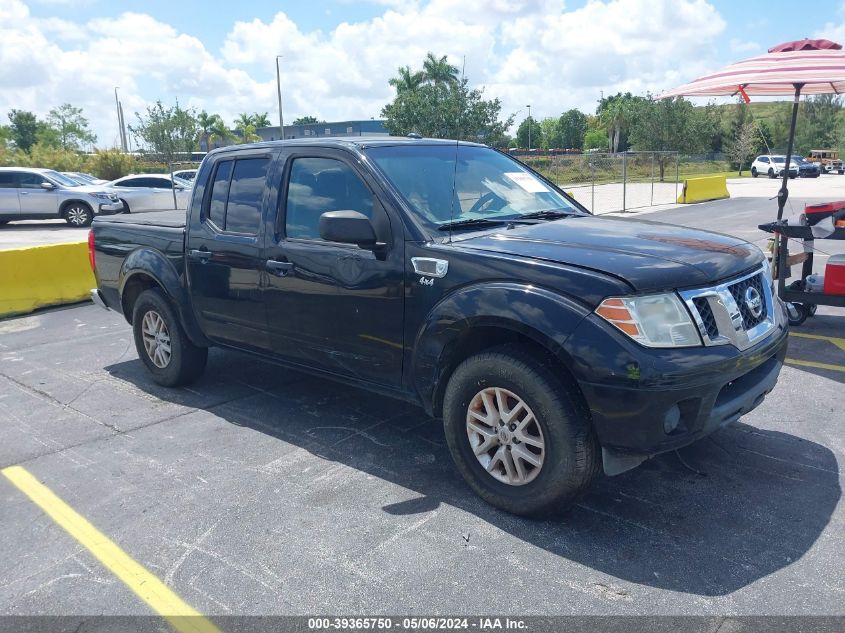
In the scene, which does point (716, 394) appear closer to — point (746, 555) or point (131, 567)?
point (746, 555)

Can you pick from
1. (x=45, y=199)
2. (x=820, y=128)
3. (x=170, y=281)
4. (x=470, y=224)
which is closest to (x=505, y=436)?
(x=470, y=224)

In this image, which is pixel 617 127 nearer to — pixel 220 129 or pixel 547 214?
pixel 220 129

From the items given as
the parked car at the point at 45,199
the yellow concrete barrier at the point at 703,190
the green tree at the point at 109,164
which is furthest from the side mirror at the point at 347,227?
the green tree at the point at 109,164

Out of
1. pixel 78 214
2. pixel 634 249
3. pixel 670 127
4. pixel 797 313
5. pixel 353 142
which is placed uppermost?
pixel 670 127

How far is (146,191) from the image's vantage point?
888 inches

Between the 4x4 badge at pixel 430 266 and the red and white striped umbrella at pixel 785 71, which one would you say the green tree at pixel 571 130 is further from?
the 4x4 badge at pixel 430 266

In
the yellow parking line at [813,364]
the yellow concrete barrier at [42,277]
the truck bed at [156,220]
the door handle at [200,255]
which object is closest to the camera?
the door handle at [200,255]

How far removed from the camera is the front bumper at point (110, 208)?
21453mm

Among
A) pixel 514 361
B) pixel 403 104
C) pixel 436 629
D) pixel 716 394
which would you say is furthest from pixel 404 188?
pixel 403 104

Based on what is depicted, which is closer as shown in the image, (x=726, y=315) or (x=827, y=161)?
(x=726, y=315)

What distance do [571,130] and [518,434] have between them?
98935 mm

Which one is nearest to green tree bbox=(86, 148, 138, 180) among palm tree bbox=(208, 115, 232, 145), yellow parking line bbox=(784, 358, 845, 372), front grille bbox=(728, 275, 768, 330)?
yellow parking line bbox=(784, 358, 845, 372)

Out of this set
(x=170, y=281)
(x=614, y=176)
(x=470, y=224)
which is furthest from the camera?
(x=614, y=176)

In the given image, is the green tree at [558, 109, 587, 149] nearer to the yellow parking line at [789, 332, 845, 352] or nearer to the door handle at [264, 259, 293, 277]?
the yellow parking line at [789, 332, 845, 352]
